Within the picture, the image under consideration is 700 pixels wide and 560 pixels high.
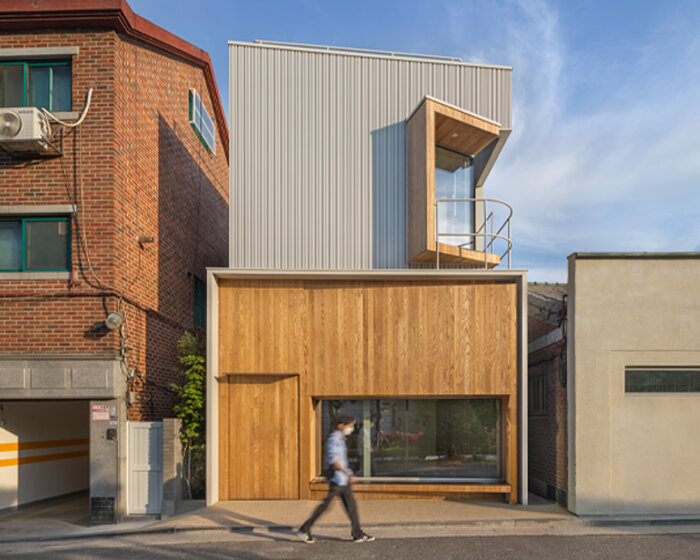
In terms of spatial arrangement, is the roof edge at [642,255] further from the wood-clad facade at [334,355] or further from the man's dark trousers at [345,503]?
the man's dark trousers at [345,503]

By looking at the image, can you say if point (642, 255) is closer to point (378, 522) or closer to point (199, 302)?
point (378, 522)

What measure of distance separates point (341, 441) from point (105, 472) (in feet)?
14.3

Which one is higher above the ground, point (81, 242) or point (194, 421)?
point (81, 242)

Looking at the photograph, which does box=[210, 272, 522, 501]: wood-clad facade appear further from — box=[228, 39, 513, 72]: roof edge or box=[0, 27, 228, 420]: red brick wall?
box=[228, 39, 513, 72]: roof edge

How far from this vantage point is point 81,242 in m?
9.88

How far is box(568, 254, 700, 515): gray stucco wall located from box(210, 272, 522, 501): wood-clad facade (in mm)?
1215

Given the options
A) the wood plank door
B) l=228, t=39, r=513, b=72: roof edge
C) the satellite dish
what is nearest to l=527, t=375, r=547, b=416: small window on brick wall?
the wood plank door

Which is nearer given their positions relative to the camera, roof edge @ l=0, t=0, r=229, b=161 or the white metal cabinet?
the white metal cabinet

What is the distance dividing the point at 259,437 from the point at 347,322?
2705 mm

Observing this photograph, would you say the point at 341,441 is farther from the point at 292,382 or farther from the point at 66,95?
the point at 66,95

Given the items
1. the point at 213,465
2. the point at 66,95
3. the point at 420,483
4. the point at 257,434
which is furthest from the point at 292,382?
the point at 66,95

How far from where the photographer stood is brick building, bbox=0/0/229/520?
9.50 m

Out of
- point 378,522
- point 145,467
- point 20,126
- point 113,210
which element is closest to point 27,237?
point 113,210

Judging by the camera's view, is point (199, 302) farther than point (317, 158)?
Yes
